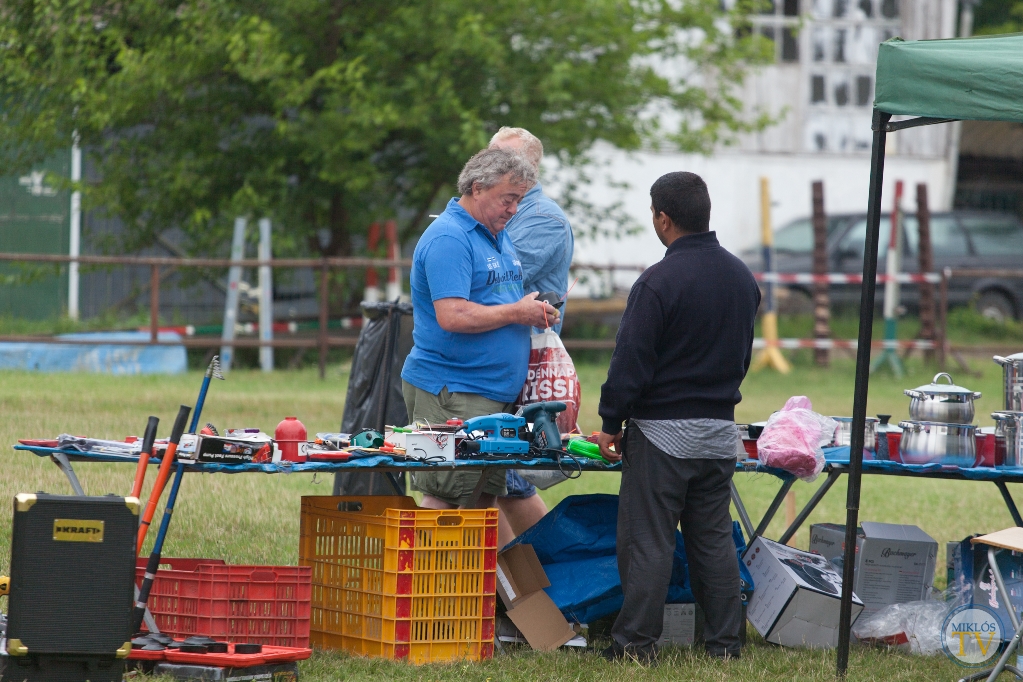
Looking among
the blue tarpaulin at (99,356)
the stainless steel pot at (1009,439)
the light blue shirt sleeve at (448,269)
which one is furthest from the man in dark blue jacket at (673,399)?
the blue tarpaulin at (99,356)

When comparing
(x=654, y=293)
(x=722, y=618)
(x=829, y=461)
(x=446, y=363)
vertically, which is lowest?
(x=722, y=618)

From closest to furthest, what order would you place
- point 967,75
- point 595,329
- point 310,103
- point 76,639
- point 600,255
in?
1. point 76,639
2. point 967,75
3. point 310,103
4. point 595,329
5. point 600,255

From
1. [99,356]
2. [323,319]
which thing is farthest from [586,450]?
[99,356]

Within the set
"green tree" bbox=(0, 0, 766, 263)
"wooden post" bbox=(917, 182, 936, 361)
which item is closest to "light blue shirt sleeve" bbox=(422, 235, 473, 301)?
"green tree" bbox=(0, 0, 766, 263)

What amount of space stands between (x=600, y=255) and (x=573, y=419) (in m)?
14.7

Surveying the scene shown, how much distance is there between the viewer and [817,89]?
21188mm

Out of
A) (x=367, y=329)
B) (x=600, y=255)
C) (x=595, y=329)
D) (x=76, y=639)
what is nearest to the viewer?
(x=76, y=639)

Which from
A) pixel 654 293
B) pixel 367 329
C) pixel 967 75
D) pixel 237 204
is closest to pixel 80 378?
pixel 237 204

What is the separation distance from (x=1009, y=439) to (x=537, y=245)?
2.03m

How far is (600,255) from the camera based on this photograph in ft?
64.5

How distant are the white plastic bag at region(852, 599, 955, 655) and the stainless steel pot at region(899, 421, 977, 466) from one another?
600 mm

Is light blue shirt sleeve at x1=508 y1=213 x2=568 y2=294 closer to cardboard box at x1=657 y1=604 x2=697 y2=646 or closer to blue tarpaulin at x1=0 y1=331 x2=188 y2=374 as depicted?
cardboard box at x1=657 y1=604 x2=697 y2=646

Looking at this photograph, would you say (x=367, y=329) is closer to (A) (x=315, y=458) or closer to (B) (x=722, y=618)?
(A) (x=315, y=458)

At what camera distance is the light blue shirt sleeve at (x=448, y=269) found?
4629 mm
